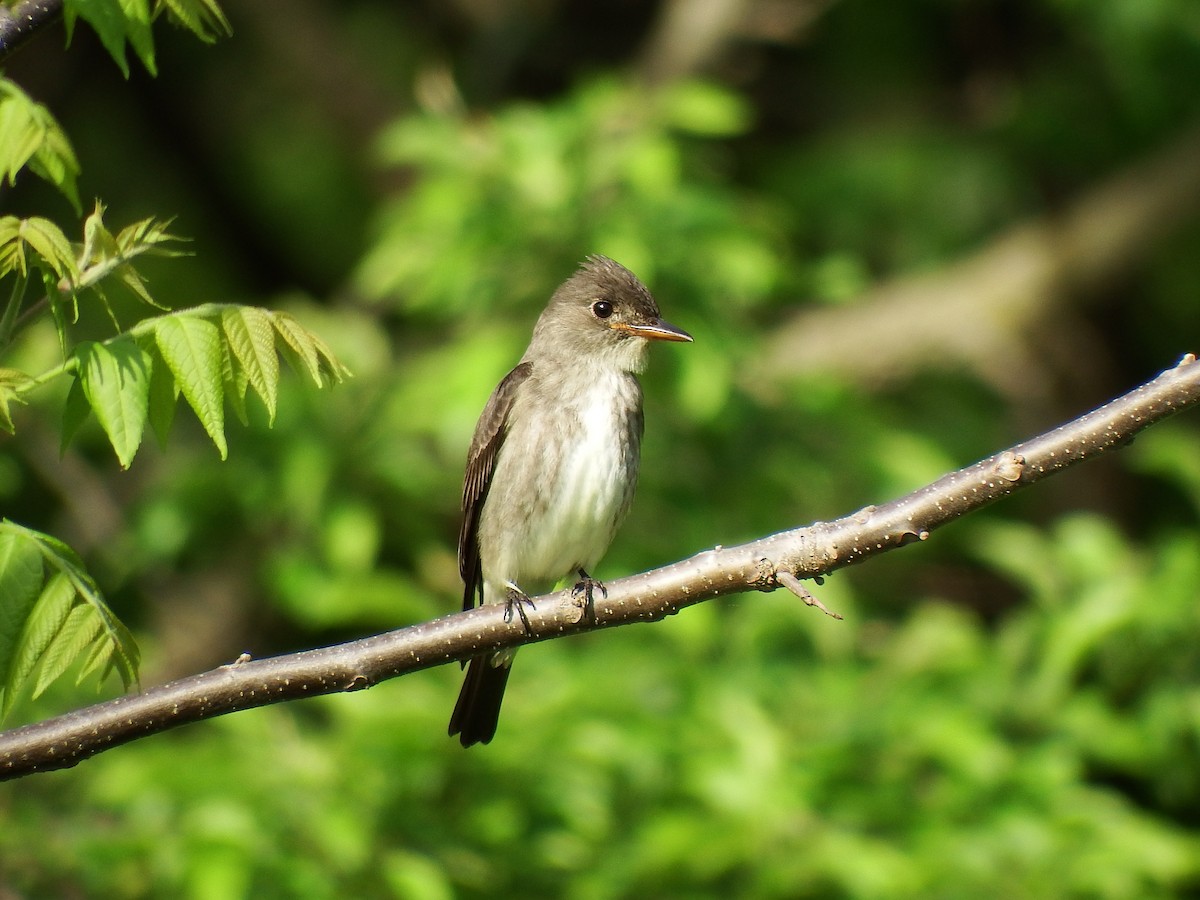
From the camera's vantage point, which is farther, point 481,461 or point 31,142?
point 481,461

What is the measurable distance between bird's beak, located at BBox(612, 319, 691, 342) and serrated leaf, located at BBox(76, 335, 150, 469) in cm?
227

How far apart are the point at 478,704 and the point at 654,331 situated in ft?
4.22

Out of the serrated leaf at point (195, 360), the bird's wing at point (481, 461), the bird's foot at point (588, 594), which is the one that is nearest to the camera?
the serrated leaf at point (195, 360)

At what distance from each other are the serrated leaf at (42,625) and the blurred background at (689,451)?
218 centimetres

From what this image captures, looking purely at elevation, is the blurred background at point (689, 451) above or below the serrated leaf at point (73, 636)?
above

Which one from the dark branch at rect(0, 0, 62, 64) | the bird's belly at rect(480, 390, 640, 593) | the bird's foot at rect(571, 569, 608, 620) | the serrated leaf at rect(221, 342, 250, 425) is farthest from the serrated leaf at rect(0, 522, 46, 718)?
the bird's belly at rect(480, 390, 640, 593)

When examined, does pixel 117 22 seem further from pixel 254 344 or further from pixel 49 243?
pixel 254 344

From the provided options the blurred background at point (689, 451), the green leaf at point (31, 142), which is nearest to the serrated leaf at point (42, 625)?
the green leaf at point (31, 142)

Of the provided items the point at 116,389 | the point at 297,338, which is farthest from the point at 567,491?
the point at 116,389

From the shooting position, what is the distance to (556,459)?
4.51m

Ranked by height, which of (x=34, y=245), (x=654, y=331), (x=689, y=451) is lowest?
(x=34, y=245)

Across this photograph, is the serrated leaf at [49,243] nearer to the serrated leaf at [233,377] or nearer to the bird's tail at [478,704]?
the serrated leaf at [233,377]

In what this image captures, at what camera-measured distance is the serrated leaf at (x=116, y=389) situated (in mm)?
2469

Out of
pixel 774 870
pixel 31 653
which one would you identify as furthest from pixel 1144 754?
pixel 31 653
